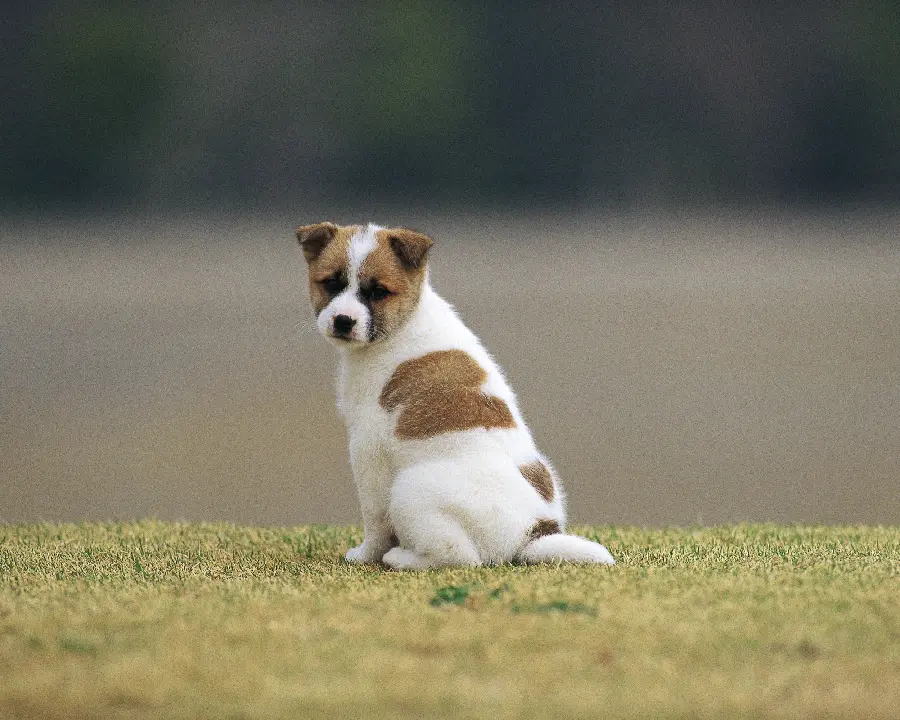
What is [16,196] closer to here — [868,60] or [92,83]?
[92,83]

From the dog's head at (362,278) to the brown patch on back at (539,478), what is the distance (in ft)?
2.70

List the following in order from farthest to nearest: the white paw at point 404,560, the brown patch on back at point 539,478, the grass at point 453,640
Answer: the brown patch on back at point 539,478, the white paw at point 404,560, the grass at point 453,640

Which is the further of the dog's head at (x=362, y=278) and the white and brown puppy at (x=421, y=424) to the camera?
the dog's head at (x=362, y=278)

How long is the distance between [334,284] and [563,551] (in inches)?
58.2

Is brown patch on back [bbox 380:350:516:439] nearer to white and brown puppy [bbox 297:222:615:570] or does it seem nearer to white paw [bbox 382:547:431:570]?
white and brown puppy [bbox 297:222:615:570]

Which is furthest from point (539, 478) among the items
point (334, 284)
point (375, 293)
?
point (334, 284)

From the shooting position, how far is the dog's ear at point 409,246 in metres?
6.24

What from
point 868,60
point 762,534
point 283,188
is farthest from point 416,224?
point 762,534

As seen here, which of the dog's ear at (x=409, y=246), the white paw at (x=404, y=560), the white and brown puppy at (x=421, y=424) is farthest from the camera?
the dog's ear at (x=409, y=246)

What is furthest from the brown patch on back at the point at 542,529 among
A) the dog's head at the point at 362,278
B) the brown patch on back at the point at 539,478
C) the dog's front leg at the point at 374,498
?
the dog's head at the point at 362,278

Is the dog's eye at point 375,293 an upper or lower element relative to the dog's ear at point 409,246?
lower

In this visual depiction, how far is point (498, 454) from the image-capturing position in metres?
5.99

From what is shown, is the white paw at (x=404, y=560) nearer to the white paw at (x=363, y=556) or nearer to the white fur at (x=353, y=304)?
the white paw at (x=363, y=556)

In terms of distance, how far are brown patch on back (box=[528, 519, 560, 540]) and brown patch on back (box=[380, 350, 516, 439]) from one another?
432 mm
